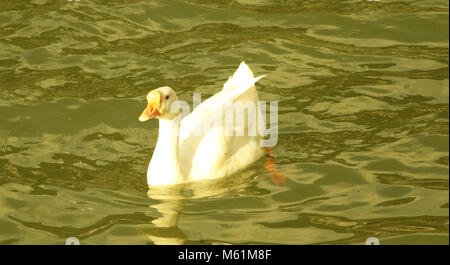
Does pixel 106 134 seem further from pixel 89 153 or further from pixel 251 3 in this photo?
pixel 251 3

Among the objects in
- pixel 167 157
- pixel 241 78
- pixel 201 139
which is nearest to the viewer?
pixel 167 157

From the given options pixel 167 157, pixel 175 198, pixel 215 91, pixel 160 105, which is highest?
pixel 160 105

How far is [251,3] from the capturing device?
10.6 meters

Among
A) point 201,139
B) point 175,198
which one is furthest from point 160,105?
point 175,198

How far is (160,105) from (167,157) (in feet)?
1.80

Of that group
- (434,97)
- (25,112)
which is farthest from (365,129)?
(25,112)

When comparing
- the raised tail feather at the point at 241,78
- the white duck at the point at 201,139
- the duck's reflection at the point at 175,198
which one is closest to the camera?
the duck's reflection at the point at 175,198

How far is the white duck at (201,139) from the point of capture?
7.02m

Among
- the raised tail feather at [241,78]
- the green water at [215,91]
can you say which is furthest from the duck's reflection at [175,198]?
the raised tail feather at [241,78]

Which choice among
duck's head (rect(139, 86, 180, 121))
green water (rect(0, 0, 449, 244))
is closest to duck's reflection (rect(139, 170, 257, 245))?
green water (rect(0, 0, 449, 244))

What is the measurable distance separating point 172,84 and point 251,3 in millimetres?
2232

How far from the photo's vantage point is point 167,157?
7.07 m

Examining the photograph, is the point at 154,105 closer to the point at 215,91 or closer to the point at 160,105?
the point at 160,105

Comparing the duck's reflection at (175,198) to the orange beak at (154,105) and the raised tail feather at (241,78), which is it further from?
the raised tail feather at (241,78)
